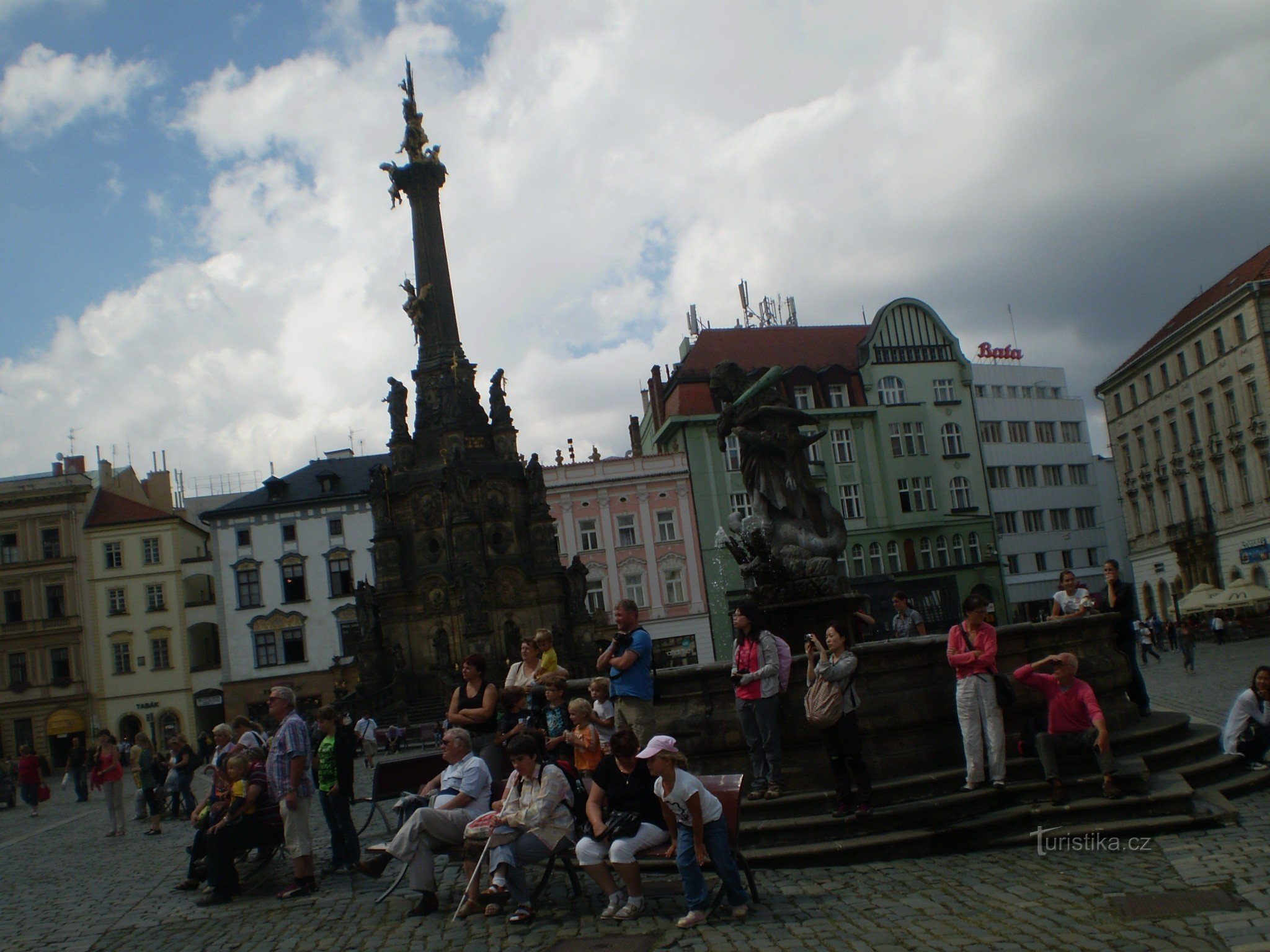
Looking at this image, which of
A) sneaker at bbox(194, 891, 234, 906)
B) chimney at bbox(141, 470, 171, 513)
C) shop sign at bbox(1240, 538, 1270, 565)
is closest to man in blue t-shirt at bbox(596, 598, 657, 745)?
sneaker at bbox(194, 891, 234, 906)

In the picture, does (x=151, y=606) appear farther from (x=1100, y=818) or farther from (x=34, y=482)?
(x=1100, y=818)

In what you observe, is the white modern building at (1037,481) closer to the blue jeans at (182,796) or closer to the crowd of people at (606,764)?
the blue jeans at (182,796)

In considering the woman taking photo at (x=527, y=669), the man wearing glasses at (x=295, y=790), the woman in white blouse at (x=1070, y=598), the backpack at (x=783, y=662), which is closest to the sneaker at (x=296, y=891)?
the man wearing glasses at (x=295, y=790)

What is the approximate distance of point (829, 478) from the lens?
57562 millimetres

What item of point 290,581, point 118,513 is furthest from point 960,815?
point 118,513

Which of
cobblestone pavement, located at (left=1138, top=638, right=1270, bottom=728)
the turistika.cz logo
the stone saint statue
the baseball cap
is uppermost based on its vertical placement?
the stone saint statue

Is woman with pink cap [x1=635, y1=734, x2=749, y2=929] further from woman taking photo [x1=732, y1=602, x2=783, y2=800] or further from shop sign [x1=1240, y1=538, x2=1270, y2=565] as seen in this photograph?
shop sign [x1=1240, y1=538, x2=1270, y2=565]

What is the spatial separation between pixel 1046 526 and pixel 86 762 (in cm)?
5110

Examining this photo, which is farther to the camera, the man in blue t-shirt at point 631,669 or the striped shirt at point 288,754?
the striped shirt at point 288,754

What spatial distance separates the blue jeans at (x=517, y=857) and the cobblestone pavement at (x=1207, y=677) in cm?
1000

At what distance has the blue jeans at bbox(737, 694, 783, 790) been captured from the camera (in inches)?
374

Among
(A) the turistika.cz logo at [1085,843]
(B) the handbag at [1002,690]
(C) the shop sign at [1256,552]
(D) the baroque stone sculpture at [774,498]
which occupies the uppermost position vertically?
(D) the baroque stone sculpture at [774,498]

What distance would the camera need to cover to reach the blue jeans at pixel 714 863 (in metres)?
7.53

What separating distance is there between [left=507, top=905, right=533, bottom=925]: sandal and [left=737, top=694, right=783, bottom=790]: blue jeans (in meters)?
2.44
